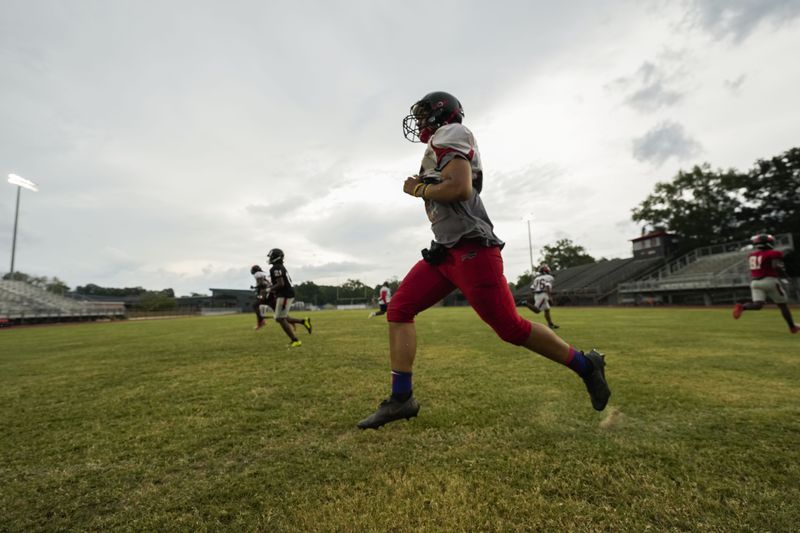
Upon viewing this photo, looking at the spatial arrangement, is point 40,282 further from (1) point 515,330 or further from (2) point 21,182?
(1) point 515,330

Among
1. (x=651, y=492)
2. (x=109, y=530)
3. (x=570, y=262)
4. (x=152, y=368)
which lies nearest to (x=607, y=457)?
(x=651, y=492)

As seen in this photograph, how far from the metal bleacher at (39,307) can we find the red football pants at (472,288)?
37.5 meters

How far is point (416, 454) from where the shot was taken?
92.4 inches

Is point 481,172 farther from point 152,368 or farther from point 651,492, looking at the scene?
point 152,368

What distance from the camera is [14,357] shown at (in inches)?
311

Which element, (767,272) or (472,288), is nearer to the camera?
(472,288)

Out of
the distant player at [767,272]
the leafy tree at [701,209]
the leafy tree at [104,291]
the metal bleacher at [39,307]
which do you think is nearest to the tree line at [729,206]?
the leafy tree at [701,209]

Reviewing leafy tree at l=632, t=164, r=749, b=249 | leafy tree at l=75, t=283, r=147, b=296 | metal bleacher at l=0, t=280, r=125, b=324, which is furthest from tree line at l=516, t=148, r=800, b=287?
leafy tree at l=75, t=283, r=147, b=296

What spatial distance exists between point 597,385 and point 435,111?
2349 millimetres

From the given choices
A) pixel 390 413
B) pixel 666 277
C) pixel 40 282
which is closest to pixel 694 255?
pixel 666 277

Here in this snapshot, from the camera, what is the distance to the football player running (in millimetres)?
2529

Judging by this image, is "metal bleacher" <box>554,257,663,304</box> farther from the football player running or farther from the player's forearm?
the player's forearm

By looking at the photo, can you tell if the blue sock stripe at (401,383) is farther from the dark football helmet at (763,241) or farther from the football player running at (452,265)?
the dark football helmet at (763,241)

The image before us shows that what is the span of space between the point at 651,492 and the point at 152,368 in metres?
6.23
